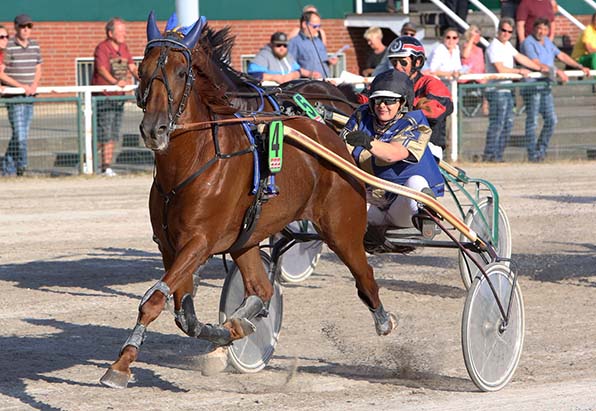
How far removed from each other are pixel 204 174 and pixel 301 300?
10.1ft

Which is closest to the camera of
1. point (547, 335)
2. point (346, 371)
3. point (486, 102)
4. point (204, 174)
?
point (204, 174)

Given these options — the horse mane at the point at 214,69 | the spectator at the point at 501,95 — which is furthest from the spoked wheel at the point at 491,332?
the spectator at the point at 501,95

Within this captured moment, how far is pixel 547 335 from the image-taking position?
293 inches

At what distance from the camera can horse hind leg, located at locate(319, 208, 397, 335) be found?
6520 mm

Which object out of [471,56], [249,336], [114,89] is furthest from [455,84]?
[249,336]

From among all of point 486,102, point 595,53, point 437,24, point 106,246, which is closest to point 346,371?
point 106,246

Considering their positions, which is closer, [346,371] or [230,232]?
[230,232]

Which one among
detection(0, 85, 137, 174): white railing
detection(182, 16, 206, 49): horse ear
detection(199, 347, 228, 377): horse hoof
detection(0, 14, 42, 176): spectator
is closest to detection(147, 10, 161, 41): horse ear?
detection(182, 16, 206, 49): horse ear

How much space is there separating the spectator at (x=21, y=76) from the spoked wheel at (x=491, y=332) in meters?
8.97

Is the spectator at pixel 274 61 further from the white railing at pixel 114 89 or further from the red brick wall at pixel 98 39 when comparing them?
the red brick wall at pixel 98 39

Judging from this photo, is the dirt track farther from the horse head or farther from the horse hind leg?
the horse head

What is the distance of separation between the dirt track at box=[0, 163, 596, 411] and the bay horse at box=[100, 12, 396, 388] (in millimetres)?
483

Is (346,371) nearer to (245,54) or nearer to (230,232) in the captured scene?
(230,232)

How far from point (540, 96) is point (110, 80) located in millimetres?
5520
